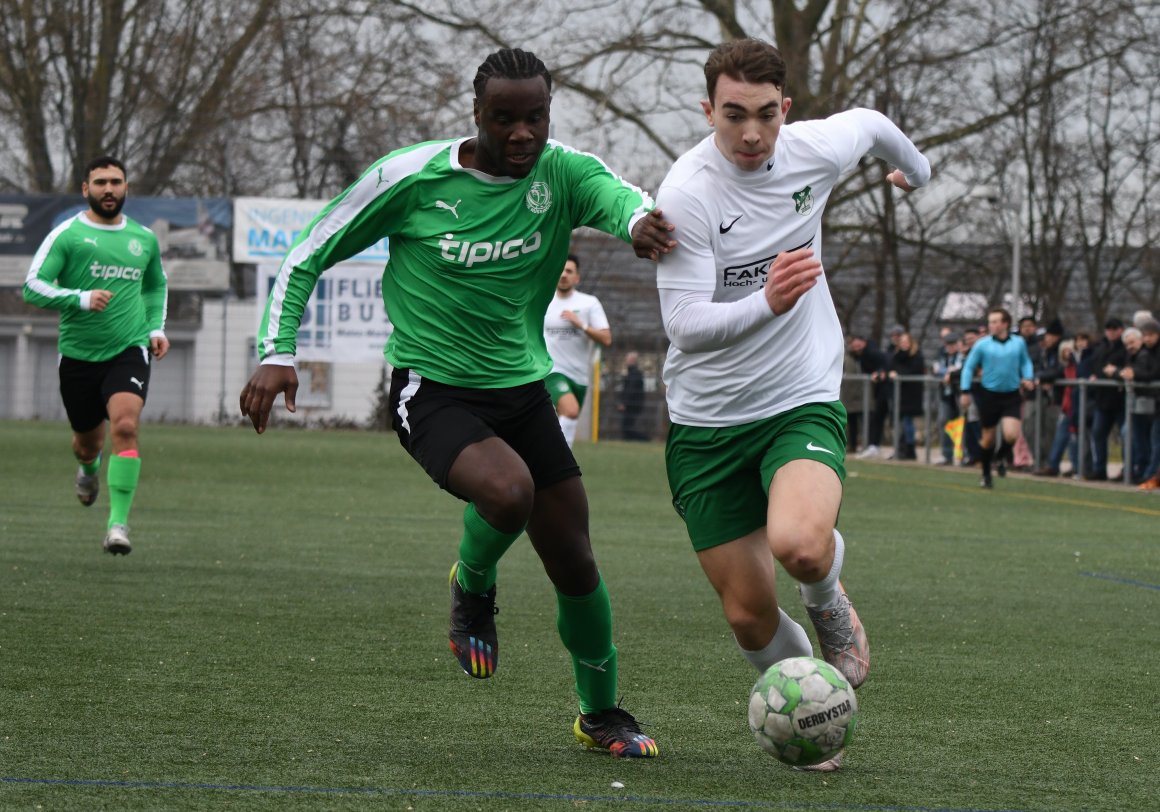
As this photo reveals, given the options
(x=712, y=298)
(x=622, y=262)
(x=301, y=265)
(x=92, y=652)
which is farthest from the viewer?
(x=622, y=262)

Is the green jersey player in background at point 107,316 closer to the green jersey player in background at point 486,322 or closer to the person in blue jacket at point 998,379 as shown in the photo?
the green jersey player in background at point 486,322

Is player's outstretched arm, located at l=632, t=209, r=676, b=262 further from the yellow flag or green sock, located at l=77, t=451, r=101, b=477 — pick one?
the yellow flag

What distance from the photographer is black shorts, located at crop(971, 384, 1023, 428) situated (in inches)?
752

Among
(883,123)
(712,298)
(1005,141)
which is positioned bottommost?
(712,298)

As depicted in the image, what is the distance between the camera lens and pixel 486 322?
17.0 feet

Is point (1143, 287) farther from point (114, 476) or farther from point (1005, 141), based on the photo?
point (114, 476)

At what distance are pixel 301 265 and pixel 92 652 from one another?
6.66 feet

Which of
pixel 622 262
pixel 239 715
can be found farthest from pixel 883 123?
pixel 622 262

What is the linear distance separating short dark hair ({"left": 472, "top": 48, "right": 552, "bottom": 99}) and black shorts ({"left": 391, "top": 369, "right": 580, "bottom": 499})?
877 millimetres

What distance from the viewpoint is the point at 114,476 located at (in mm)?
9805

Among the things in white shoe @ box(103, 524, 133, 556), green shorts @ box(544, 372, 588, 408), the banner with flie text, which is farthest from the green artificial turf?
the banner with flie text

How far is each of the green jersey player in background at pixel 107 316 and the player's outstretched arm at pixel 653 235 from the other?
5690mm

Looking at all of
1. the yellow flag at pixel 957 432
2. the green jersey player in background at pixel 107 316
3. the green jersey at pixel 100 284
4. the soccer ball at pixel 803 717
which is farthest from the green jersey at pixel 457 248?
the yellow flag at pixel 957 432

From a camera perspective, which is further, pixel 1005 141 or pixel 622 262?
pixel 622 262
